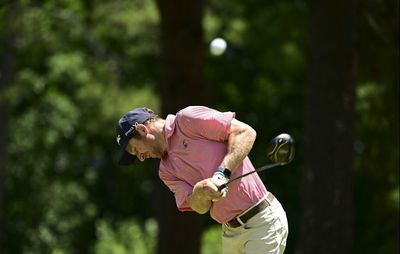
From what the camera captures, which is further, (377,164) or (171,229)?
(377,164)

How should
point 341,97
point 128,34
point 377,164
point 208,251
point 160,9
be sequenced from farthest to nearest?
point 128,34 < point 208,251 < point 377,164 < point 160,9 < point 341,97

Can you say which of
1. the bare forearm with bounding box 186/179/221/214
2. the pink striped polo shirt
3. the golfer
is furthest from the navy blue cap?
the bare forearm with bounding box 186/179/221/214

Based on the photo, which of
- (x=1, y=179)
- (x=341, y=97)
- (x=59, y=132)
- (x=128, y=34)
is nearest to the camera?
(x=341, y=97)

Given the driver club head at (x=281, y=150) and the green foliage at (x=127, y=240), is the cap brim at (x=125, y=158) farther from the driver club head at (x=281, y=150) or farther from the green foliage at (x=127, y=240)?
the green foliage at (x=127, y=240)

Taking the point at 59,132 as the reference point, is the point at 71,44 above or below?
above

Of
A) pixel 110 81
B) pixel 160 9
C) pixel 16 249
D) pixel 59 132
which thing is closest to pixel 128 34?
pixel 110 81

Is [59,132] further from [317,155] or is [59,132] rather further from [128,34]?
[317,155]

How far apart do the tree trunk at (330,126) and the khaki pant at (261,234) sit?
5.75 m

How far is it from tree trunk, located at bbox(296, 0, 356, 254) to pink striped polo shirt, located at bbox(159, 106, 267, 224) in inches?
231

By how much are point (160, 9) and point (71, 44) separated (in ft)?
57.7

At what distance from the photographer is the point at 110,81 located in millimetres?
31562

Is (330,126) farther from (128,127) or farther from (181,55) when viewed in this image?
(128,127)

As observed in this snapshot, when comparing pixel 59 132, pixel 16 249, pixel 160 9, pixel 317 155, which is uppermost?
pixel 160 9

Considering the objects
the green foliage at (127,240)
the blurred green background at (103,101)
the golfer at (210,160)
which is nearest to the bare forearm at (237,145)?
the golfer at (210,160)
